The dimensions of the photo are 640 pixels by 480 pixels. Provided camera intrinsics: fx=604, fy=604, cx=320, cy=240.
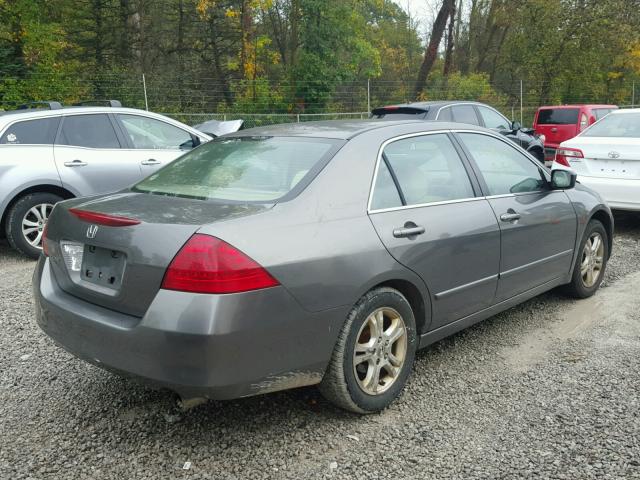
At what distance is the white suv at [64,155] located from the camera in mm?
6594

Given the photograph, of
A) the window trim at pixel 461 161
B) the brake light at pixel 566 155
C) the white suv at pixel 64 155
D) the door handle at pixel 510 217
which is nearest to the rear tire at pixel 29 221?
the white suv at pixel 64 155

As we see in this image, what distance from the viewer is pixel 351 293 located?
296 centimetres

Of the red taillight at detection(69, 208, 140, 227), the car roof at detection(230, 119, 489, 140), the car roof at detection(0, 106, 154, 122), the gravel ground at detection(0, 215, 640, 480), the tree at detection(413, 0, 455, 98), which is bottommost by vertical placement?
the gravel ground at detection(0, 215, 640, 480)

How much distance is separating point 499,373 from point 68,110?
5773 mm

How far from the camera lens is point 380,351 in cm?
323

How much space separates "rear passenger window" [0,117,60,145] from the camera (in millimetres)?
6590

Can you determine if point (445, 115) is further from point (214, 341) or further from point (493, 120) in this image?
point (214, 341)

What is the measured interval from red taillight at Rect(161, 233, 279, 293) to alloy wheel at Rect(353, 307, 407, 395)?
0.76 metres

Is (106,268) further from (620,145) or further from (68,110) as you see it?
(620,145)

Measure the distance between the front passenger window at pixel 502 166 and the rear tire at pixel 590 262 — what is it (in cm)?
84

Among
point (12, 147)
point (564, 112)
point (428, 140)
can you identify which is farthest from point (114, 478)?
point (564, 112)

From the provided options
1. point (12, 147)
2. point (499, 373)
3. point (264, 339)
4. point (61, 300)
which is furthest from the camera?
point (12, 147)

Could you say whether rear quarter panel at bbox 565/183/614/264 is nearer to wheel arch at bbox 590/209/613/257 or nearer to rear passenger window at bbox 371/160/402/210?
wheel arch at bbox 590/209/613/257

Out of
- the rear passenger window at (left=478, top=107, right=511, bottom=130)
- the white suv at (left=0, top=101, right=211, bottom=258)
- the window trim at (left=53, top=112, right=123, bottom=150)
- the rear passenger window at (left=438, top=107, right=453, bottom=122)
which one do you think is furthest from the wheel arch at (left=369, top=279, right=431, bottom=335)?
the rear passenger window at (left=478, top=107, right=511, bottom=130)
